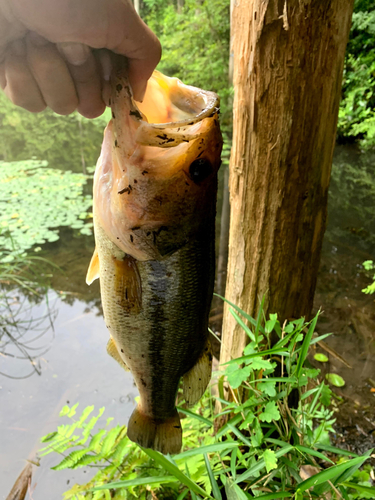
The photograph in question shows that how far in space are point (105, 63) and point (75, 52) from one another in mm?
107

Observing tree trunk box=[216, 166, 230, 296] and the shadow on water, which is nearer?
the shadow on water

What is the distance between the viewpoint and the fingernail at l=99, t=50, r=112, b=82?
938 mm

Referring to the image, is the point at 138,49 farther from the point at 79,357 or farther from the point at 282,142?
the point at 79,357

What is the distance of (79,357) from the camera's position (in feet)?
12.1

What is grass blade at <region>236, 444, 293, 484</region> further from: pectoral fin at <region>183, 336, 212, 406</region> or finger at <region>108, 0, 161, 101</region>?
finger at <region>108, 0, 161, 101</region>

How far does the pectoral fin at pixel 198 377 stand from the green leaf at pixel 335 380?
2123 mm

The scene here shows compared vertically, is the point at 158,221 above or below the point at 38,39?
below

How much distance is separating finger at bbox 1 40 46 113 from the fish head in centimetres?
23

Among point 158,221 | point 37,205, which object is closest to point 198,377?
point 158,221

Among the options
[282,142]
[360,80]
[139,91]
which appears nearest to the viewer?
[139,91]

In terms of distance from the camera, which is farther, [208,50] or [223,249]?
[208,50]

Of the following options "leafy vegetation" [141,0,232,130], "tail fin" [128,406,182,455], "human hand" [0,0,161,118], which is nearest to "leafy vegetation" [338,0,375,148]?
"leafy vegetation" [141,0,232,130]

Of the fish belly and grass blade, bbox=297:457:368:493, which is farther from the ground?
the fish belly

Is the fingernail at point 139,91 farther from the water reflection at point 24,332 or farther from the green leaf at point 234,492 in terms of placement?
the water reflection at point 24,332
